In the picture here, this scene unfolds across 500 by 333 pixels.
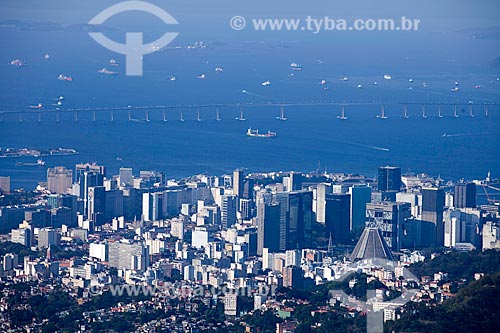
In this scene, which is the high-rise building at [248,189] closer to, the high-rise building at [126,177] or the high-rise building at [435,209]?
the high-rise building at [126,177]

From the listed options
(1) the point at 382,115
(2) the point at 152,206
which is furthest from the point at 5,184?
(1) the point at 382,115

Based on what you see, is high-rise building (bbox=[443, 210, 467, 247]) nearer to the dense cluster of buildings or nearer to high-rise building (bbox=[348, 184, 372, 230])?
the dense cluster of buildings

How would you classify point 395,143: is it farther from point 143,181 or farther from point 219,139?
point 143,181

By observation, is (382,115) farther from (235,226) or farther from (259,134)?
(235,226)

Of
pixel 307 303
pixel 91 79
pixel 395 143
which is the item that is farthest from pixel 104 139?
pixel 307 303

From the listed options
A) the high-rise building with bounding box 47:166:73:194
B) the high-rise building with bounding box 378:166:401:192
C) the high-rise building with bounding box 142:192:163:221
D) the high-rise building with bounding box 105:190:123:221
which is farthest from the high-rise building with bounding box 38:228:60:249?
the high-rise building with bounding box 378:166:401:192

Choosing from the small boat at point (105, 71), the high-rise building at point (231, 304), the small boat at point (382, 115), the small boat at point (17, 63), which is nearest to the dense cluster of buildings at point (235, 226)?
the high-rise building at point (231, 304)

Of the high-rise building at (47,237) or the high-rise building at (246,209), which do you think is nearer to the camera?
the high-rise building at (47,237)
